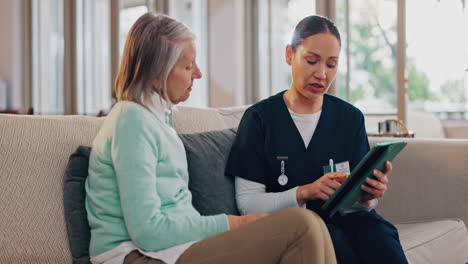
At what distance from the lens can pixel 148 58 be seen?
4.49ft

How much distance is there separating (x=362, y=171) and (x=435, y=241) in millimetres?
649

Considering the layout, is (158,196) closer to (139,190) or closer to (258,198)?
(139,190)

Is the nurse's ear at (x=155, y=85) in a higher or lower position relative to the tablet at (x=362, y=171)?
higher

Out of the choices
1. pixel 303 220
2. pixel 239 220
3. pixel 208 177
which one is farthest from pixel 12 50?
pixel 303 220

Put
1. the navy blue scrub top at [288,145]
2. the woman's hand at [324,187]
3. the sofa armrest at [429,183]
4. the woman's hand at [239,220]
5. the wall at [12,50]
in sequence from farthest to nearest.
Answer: the wall at [12,50]
the sofa armrest at [429,183]
the navy blue scrub top at [288,145]
the woman's hand at [324,187]
the woman's hand at [239,220]

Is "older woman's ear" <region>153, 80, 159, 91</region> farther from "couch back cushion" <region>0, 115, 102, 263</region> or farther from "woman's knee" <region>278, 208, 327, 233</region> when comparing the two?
"woman's knee" <region>278, 208, 327, 233</region>

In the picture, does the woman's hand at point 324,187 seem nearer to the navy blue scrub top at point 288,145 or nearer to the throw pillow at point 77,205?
the navy blue scrub top at point 288,145

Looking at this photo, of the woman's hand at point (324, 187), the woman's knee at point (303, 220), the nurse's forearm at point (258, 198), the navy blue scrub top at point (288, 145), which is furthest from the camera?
the navy blue scrub top at point (288, 145)

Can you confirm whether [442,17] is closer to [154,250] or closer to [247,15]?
[247,15]

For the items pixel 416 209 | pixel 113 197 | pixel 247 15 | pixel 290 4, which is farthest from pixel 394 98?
pixel 113 197

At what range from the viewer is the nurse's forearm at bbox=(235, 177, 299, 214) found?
1567mm

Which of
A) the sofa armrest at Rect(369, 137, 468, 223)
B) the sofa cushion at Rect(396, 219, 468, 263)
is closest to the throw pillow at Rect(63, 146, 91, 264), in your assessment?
the sofa cushion at Rect(396, 219, 468, 263)

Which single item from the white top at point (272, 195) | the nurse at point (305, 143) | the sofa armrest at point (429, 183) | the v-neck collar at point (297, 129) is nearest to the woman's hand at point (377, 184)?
the nurse at point (305, 143)

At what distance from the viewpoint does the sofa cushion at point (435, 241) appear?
175 cm
